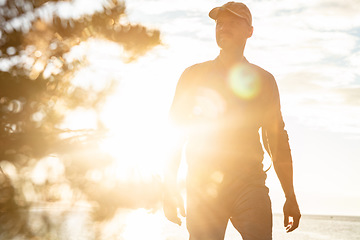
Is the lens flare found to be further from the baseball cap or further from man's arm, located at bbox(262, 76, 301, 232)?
the baseball cap

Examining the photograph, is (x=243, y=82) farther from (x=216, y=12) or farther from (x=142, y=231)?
(x=142, y=231)

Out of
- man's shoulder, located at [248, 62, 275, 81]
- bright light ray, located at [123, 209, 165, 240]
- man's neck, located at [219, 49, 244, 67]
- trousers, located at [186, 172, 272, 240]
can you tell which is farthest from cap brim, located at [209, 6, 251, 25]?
bright light ray, located at [123, 209, 165, 240]

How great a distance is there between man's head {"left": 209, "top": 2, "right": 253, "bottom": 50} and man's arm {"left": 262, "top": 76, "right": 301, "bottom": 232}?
413 millimetres

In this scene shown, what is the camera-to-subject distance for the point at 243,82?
3.32m

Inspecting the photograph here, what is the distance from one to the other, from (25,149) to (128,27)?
144 inches

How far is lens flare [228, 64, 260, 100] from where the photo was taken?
328 centimetres

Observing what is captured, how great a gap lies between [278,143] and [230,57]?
67cm

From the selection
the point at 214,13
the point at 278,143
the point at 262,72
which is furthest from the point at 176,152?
the point at 214,13

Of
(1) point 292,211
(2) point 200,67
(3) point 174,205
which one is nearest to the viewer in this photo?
(3) point 174,205

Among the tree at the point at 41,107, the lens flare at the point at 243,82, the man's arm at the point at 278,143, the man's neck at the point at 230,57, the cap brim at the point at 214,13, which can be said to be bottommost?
the tree at the point at 41,107

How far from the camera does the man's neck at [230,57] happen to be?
11.0 ft

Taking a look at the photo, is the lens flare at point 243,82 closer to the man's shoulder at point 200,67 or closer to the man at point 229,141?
the man at point 229,141

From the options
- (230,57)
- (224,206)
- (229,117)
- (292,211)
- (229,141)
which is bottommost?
(292,211)

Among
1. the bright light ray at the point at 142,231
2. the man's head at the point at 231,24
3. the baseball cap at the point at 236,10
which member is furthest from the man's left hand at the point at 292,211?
the bright light ray at the point at 142,231
